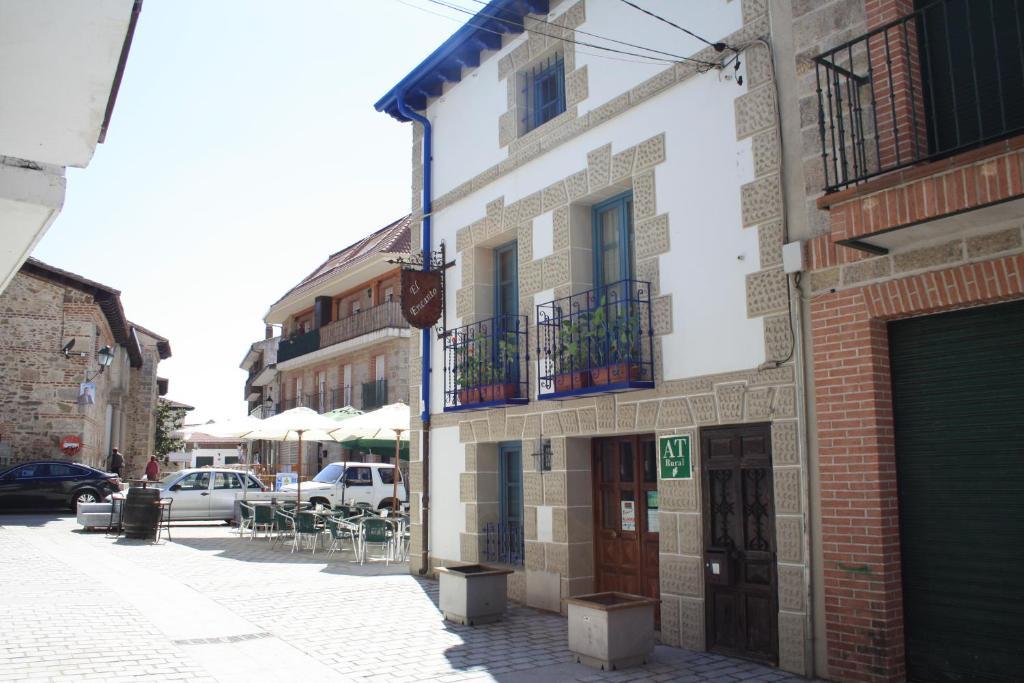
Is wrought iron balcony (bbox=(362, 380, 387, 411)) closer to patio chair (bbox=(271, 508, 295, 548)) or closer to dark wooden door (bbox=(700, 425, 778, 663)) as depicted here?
patio chair (bbox=(271, 508, 295, 548))

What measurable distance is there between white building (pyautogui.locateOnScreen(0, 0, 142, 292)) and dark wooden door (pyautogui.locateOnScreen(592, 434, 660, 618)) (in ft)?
21.4

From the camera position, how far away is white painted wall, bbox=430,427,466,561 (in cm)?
1125

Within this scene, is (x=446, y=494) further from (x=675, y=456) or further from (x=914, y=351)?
(x=914, y=351)

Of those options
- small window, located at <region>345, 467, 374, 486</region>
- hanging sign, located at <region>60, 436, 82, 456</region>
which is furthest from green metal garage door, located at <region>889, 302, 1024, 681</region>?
hanging sign, located at <region>60, 436, 82, 456</region>

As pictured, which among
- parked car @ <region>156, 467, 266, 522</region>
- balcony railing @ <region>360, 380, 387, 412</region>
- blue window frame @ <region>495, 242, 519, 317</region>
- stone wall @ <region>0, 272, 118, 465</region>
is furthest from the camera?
balcony railing @ <region>360, 380, 387, 412</region>

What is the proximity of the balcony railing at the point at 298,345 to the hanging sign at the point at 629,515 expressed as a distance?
25.7m

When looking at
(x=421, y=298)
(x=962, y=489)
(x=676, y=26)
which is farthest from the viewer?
(x=421, y=298)

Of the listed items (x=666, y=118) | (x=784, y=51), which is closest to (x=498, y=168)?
(x=666, y=118)

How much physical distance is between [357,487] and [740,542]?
14643mm

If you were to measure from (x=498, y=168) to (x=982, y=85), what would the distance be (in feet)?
19.8

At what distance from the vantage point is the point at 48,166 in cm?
305

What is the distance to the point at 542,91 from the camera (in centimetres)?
1067

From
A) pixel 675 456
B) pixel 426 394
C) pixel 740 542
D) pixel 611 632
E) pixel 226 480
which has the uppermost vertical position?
pixel 426 394

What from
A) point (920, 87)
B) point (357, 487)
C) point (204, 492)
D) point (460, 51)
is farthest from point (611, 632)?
point (204, 492)
